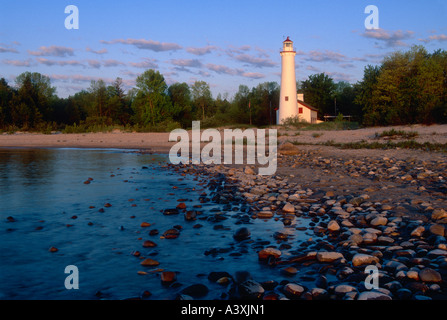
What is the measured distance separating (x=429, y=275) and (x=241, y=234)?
2932 mm

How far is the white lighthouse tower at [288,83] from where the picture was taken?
4519 cm

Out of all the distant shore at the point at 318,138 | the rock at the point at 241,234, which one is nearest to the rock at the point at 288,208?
the rock at the point at 241,234

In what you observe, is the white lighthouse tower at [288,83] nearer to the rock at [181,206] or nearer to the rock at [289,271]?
the rock at [181,206]

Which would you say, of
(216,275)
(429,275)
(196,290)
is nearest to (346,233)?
(429,275)

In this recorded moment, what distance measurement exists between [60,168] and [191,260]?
13.6 metres

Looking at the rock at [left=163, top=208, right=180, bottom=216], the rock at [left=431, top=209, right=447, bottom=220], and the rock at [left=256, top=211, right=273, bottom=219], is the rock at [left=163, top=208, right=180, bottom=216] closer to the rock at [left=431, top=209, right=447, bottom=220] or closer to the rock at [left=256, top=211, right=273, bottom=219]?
the rock at [left=256, top=211, right=273, bottom=219]

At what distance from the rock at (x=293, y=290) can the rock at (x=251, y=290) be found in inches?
10.3

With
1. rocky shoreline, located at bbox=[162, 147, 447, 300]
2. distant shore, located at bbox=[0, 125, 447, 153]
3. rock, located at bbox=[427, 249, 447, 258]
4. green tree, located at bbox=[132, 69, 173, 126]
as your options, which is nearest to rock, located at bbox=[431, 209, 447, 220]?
rocky shoreline, located at bbox=[162, 147, 447, 300]

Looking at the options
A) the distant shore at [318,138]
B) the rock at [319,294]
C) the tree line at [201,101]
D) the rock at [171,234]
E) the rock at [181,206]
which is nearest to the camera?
the rock at [319,294]

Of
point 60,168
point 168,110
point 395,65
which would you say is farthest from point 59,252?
point 168,110

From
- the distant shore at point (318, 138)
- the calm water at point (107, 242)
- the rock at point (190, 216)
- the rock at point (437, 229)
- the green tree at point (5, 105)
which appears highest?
the green tree at point (5, 105)

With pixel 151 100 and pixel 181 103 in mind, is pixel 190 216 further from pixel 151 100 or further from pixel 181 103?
pixel 181 103

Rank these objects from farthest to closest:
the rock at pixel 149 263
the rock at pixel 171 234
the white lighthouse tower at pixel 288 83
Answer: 1. the white lighthouse tower at pixel 288 83
2. the rock at pixel 171 234
3. the rock at pixel 149 263
